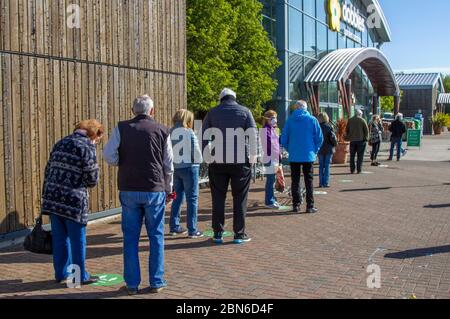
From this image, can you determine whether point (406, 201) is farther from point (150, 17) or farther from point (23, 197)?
point (23, 197)

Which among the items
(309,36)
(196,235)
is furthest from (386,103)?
(196,235)

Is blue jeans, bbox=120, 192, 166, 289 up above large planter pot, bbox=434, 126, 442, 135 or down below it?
below

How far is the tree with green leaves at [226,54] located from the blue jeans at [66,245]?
8.90m

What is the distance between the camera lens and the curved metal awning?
2145 centimetres

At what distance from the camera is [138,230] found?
5062mm

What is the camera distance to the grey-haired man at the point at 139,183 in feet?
16.3

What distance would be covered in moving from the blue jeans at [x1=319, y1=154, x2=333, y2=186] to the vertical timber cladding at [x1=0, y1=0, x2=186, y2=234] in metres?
3.79

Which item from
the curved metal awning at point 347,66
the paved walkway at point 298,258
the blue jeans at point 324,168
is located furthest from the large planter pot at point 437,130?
the paved walkway at point 298,258

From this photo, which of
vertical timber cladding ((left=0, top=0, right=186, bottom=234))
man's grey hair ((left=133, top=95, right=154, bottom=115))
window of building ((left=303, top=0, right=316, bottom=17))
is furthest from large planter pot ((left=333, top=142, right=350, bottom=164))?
man's grey hair ((left=133, top=95, right=154, bottom=115))

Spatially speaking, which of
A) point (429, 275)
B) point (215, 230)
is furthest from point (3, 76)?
point (429, 275)

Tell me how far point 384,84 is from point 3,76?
2684 centimetres

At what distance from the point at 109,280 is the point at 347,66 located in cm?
1808

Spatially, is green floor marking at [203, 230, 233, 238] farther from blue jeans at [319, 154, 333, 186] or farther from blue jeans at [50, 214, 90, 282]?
blue jeans at [319, 154, 333, 186]

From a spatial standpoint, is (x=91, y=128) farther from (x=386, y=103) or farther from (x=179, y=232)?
(x=386, y=103)
